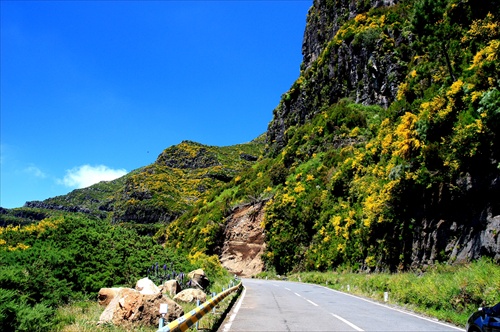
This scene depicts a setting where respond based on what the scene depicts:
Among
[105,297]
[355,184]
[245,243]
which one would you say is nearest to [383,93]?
[355,184]

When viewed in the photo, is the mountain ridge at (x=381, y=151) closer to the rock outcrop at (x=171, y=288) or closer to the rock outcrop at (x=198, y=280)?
the rock outcrop at (x=198, y=280)

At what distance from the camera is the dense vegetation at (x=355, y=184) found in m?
12.5

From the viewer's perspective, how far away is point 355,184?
Answer: 32.0 metres

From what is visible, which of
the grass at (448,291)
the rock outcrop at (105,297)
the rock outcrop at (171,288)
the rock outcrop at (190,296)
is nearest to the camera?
the rock outcrop at (105,297)

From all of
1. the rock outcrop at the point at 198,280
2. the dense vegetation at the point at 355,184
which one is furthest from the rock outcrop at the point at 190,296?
the rock outcrop at the point at 198,280

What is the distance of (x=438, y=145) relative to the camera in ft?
62.5

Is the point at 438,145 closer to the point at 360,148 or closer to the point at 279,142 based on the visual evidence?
the point at 360,148

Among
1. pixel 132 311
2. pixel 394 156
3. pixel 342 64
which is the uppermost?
pixel 342 64

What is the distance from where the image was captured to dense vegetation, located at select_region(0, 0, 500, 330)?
40.9 ft

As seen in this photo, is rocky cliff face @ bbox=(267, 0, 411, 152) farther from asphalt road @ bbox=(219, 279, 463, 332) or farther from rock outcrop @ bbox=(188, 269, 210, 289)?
asphalt road @ bbox=(219, 279, 463, 332)

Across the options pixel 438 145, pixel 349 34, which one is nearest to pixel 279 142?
pixel 349 34

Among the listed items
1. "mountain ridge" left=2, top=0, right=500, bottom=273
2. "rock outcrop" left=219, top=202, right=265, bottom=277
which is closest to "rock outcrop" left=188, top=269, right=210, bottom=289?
"mountain ridge" left=2, top=0, right=500, bottom=273

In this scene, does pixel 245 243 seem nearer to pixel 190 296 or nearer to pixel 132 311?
pixel 190 296

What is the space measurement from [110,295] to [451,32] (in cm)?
2408
